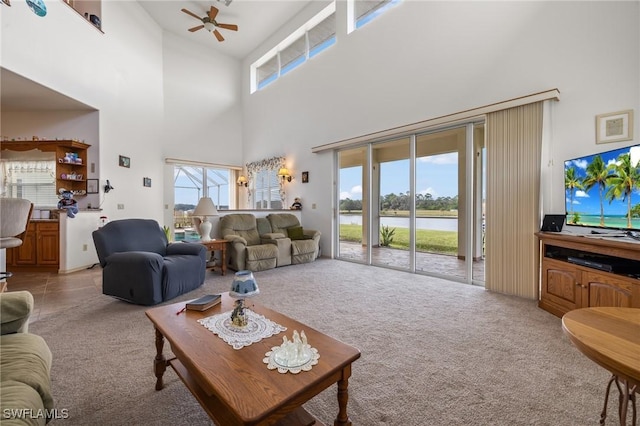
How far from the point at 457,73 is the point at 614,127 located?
74.5 inches

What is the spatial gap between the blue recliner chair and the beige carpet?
0.17 metres

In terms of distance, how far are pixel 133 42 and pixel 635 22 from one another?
7.98 metres

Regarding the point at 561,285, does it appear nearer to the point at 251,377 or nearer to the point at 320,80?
the point at 251,377

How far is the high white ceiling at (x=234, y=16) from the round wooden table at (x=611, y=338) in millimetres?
7350

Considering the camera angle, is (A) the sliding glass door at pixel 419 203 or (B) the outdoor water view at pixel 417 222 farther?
(B) the outdoor water view at pixel 417 222

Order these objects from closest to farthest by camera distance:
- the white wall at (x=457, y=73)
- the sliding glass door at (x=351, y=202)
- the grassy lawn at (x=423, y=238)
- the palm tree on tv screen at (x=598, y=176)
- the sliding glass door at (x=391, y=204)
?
the palm tree on tv screen at (x=598, y=176) < the white wall at (x=457, y=73) < the grassy lawn at (x=423, y=238) < the sliding glass door at (x=391, y=204) < the sliding glass door at (x=351, y=202)

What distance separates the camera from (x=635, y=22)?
103 inches

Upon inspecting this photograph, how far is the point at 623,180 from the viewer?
226 cm

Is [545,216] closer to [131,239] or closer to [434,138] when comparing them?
[434,138]

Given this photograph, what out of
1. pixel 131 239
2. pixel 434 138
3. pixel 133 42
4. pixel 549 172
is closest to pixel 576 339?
pixel 549 172

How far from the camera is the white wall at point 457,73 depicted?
2791 mm

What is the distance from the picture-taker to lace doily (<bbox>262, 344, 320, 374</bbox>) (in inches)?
42.7

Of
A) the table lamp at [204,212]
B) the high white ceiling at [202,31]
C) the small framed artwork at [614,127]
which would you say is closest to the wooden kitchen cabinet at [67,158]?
the high white ceiling at [202,31]

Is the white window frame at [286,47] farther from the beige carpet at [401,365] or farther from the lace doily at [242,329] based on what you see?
the lace doily at [242,329]
